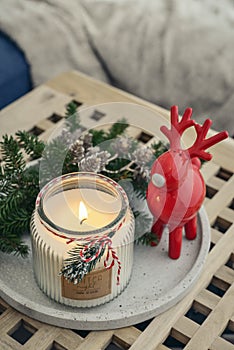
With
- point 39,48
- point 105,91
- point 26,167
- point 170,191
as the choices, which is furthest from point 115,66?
point 170,191

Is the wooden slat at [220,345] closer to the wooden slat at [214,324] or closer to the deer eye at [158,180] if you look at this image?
the wooden slat at [214,324]

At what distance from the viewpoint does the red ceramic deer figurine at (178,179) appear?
27.1 inches

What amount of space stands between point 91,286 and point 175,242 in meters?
0.12

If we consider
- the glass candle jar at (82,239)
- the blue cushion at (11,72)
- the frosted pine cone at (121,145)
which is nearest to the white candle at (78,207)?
the glass candle jar at (82,239)

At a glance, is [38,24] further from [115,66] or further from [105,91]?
[105,91]

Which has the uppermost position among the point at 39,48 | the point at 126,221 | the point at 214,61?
the point at 126,221

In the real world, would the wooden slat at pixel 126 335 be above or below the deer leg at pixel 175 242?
Result: below

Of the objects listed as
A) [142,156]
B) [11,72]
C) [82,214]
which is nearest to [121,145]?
[142,156]

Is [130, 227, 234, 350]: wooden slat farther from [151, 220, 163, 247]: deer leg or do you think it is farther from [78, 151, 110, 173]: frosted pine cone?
[78, 151, 110, 173]: frosted pine cone

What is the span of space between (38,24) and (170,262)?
31.1 inches

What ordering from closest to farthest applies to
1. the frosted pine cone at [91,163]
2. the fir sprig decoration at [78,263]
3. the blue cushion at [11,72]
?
the fir sprig decoration at [78,263], the frosted pine cone at [91,163], the blue cushion at [11,72]

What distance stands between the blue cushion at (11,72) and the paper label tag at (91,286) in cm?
67

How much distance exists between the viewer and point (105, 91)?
103 cm

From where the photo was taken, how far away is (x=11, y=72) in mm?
1274
